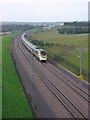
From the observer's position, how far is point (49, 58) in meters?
65.7

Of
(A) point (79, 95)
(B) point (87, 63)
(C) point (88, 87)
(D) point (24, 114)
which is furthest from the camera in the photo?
(B) point (87, 63)

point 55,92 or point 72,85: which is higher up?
point 72,85

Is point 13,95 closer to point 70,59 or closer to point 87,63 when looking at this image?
point 87,63

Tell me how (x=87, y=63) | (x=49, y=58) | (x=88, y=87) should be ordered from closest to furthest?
(x=88, y=87), (x=87, y=63), (x=49, y=58)

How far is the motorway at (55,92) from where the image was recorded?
26.8m

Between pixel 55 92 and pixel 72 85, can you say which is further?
pixel 72 85

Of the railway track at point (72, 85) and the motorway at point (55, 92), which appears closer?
the motorway at point (55, 92)

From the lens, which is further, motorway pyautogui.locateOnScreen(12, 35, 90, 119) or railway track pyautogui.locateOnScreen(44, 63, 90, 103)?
railway track pyautogui.locateOnScreen(44, 63, 90, 103)

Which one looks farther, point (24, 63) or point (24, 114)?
point (24, 63)

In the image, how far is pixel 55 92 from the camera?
112ft

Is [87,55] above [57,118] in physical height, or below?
above

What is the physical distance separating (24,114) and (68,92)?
35.0 feet

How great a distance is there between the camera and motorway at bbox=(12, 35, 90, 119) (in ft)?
88.0

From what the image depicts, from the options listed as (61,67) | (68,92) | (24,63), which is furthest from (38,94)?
(24,63)
